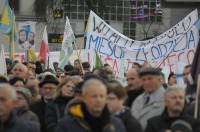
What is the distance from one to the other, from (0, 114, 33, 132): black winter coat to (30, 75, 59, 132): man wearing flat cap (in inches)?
78.8

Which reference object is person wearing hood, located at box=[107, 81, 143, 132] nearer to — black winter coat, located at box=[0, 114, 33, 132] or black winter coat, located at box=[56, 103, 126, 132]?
black winter coat, located at box=[56, 103, 126, 132]

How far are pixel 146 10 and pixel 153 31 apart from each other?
651 centimetres

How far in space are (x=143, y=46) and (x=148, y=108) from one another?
30.7 ft

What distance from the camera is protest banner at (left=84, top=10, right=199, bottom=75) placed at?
16094mm

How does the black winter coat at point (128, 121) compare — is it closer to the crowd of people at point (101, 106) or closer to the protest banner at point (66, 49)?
the crowd of people at point (101, 106)

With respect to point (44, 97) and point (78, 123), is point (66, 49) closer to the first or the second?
point (44, 97)

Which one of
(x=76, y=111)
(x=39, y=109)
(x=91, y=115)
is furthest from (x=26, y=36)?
(x=91, y=115)

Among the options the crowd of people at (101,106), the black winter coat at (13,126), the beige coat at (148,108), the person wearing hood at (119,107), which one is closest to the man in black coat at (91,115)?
the crowd of people at (101,106)

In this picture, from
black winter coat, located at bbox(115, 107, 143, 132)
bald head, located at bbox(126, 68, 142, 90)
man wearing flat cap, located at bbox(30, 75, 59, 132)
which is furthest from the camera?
man wearing flat cap, located at bbox(30, 75, 59, 132)

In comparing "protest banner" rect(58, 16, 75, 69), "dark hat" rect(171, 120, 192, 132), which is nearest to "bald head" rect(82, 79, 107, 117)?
"dark hat" rect(171, 120, 192, 132)

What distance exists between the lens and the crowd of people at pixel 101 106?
22.3 feet

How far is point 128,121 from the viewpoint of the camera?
752 cm

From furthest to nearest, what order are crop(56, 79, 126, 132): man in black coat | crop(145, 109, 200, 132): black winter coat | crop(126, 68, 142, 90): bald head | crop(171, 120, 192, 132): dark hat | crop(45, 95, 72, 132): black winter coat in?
crop(126, 68, 142, 90): bald head
crop(45, 95, 72, 132): black winter coat
crop(145, 109, 200, 132): black winter coat
crop(56, 79, 126, 132): man in black coat
crop(171, 120, 192, 132): dark hat

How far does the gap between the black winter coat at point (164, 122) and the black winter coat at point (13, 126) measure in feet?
4.17
